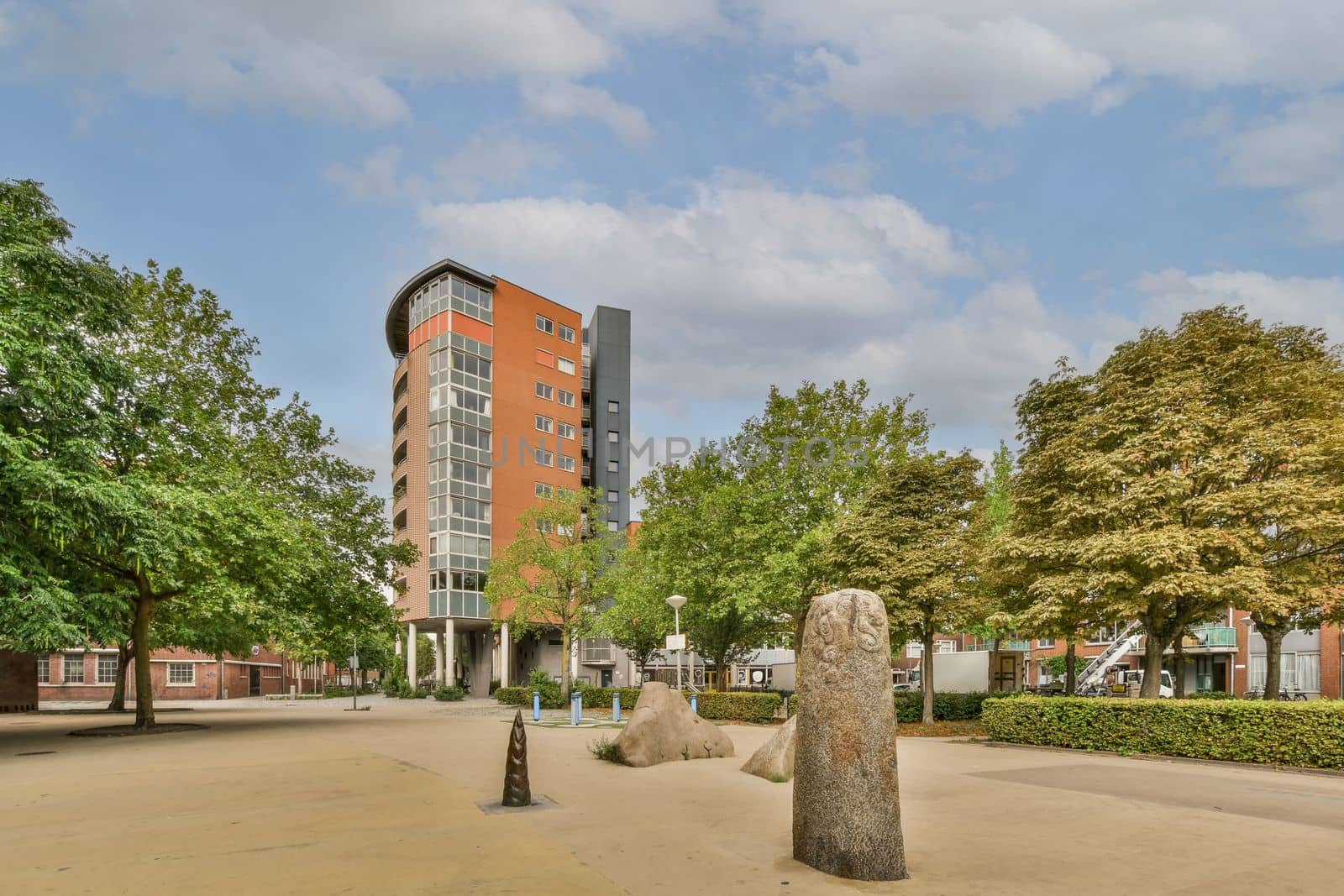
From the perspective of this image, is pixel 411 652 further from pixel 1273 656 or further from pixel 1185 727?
pixel 1185 727

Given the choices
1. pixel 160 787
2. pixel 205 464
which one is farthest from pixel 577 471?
pixel 160 787

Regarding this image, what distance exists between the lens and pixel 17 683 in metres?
39.1

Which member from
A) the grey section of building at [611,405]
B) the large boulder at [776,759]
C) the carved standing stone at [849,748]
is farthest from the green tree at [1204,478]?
the grey section of building at [611,405]

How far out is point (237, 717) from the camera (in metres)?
34.2

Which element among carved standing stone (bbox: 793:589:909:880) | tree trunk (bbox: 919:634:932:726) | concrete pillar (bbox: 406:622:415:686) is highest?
carved standing stone (bbox: 793:589:909:880)

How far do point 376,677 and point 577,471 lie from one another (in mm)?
68598

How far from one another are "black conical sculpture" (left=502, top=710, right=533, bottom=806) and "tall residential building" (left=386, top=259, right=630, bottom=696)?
138 ft

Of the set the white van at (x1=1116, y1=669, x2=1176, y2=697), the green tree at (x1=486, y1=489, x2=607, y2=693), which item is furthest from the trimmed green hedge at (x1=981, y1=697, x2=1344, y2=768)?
the green tree at (x1=486, y1=489, x2=607, y2=693)

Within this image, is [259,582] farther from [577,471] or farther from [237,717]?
[577,471]

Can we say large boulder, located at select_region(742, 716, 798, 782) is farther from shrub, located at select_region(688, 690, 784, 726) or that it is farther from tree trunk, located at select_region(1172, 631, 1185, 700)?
tree trunk, located at select_region(1172, 631, 1185, 700)

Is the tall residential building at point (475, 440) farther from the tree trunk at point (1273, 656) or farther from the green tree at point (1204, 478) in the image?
the green tree at point (1204, 478)

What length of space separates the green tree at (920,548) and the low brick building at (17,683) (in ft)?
119

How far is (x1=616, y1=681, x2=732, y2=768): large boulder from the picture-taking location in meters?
16.1

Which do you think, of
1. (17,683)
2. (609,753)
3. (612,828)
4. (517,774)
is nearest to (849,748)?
(612,828)
